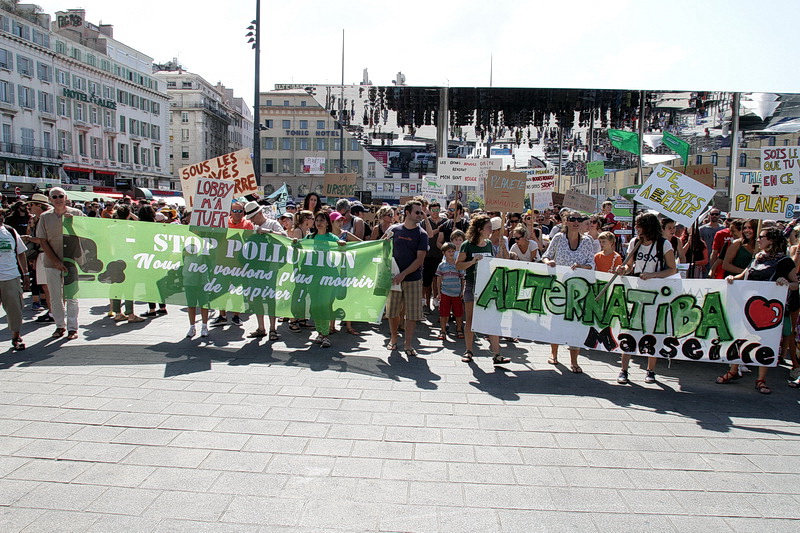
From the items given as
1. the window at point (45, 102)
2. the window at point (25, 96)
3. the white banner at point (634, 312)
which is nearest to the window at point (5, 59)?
the window at point (25, 96)

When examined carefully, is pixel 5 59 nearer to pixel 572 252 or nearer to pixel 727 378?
pixel 572 252

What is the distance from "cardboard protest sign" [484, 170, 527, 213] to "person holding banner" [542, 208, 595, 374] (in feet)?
7.93

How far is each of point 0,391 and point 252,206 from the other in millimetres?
3684

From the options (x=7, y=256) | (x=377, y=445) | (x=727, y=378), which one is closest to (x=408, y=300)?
(x=377, y=445)

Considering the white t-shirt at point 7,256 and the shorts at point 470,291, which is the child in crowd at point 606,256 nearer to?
the shorts at point 470,291

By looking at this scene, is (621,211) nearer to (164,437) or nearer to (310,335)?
(310,335)

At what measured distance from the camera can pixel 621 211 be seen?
2334cm

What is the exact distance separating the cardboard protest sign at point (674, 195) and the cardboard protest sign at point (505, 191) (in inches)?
97.1

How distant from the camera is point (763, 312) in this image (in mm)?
5941

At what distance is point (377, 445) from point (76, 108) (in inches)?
2399

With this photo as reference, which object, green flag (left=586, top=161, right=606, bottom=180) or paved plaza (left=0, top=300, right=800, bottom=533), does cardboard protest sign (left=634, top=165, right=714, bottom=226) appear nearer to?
paved plaza (left=0, top=300, right=800, bottom=533)

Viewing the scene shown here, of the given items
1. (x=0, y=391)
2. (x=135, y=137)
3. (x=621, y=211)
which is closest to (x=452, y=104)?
(x=621, y=211)

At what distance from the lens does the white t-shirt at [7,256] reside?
6.50 metres

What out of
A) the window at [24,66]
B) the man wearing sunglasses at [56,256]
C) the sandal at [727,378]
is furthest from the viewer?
the window at [24,66]
